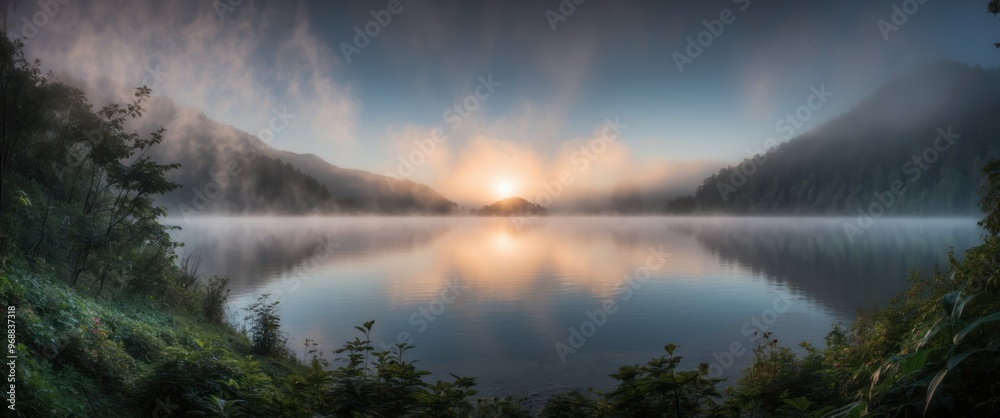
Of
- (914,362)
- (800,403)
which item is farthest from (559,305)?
(914,362)

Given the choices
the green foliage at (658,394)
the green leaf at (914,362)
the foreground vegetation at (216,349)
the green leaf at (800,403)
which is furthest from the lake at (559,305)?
the green leaf at (914,362)

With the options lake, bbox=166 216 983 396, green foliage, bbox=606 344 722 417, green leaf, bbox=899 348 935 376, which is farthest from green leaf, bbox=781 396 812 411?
lake, bbox=166 216 983 396

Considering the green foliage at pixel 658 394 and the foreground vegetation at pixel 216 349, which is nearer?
the foreground vegetation at pixel 216 349

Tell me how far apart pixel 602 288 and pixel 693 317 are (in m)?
10.3

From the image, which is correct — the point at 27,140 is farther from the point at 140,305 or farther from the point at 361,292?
the point at 361,292

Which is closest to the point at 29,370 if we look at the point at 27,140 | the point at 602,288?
the point at 27,140

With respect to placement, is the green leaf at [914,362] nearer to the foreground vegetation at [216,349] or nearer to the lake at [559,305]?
the foreground vegetation at [216,349]

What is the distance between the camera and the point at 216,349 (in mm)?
10109

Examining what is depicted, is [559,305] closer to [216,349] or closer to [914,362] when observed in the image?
[216,349]

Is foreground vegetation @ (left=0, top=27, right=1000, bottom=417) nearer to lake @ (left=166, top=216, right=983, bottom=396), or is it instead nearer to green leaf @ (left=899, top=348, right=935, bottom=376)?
green leaf @ (left=899, top=348, right=935, bottom=376)

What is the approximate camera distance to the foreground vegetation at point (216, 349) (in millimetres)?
5270

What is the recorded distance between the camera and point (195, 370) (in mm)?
9062

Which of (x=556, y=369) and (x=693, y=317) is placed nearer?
(x=556, y=369)

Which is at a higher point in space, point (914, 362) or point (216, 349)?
point (216, 349)
